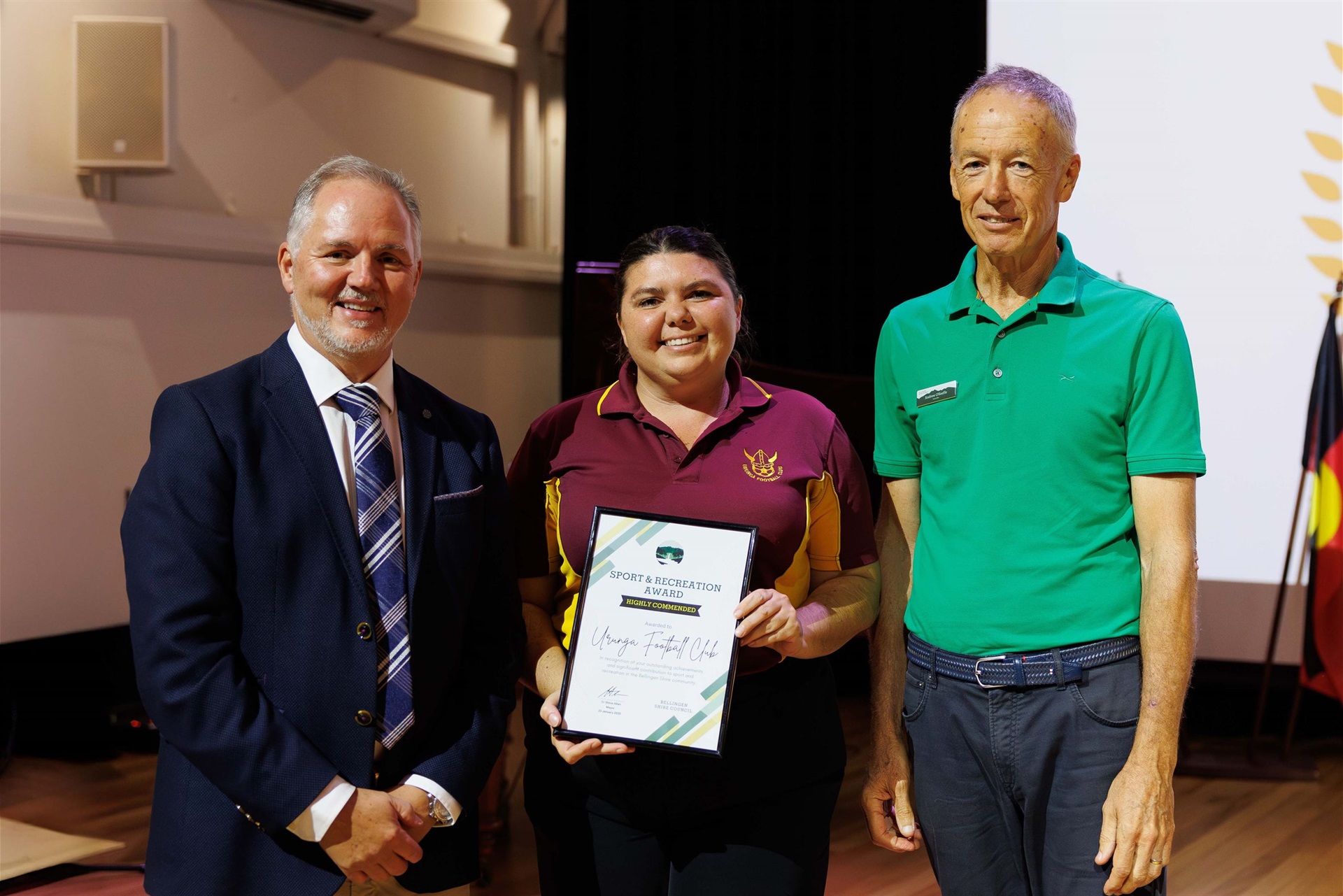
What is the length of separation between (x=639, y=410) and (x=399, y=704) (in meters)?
0.60

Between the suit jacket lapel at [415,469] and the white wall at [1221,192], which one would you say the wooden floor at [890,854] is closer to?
the white wall at [1221,192]

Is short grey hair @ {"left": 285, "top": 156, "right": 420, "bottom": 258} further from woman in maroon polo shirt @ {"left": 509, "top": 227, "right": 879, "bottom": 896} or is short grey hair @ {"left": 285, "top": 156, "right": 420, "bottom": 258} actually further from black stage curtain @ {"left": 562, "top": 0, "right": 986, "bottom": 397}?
black stage curtain @ {"left": 562, "top": 0, "right": 986, "bottom": 397}

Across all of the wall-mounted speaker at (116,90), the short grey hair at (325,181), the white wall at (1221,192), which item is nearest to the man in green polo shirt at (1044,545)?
the short grey hair at (325,181)

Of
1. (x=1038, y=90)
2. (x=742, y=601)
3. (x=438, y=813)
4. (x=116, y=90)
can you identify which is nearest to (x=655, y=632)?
(x=742, y=601)

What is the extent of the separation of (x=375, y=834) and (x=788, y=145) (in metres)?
4.64

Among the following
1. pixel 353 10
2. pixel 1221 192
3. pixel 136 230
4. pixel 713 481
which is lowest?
pixel 713 481

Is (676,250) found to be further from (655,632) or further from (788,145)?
(788,145)

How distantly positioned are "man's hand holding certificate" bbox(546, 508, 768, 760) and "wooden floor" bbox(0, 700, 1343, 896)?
199cm

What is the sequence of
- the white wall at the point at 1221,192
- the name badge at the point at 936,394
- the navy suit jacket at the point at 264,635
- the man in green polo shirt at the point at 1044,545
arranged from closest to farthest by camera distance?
the navy suit jacket at the point at 264,635 < the man in green polo shirt at the point at 1044,545 < the name badge at the point at 936,394 < the white wall at the point at 1221,192

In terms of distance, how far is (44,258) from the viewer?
481cm

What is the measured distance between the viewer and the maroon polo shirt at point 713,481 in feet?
5.79

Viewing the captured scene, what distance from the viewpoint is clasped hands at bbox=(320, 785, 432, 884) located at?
4.78 ft

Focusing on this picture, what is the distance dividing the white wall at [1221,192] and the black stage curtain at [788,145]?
982 mm

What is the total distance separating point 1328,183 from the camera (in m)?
4.13
